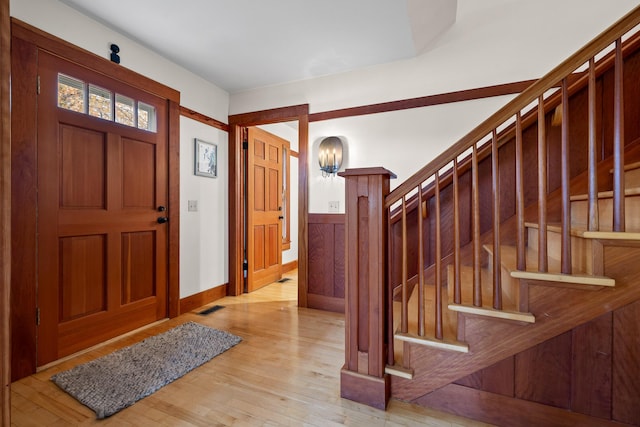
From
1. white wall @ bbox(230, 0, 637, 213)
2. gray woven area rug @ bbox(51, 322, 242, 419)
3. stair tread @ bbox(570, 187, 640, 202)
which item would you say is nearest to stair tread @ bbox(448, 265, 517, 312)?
stair tread @ bbox(570, 187, 640, 202)

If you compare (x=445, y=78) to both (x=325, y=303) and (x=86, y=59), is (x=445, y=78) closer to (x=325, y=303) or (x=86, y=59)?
(x=325, y=303)

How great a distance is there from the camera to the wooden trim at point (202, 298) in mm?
2756

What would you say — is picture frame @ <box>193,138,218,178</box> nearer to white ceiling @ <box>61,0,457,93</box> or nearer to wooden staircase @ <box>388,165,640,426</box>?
white ceiling @ <box>61,0,457,93</box>

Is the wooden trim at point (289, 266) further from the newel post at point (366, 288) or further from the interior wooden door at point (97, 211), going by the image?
the newel post at point (366, 288)

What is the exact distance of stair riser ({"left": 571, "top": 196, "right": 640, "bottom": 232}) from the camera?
119 cm

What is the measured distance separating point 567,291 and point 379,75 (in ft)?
7.37

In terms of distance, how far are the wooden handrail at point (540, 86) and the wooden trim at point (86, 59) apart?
229cm

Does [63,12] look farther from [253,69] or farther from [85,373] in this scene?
[85,373]

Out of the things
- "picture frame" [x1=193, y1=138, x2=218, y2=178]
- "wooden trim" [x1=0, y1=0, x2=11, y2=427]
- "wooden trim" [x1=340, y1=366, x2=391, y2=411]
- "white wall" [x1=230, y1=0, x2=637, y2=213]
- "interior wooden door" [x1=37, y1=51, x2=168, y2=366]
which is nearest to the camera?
"wooden trim" [x1=0, y1=0, x2=11, y2=427]

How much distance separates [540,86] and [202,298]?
3104mm

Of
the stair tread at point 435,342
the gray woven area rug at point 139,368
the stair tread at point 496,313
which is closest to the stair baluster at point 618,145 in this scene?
the stair tread at point 496,313

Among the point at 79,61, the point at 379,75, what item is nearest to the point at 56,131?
the point at 79,61

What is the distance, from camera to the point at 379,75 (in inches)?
105

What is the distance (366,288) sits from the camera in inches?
58.1
